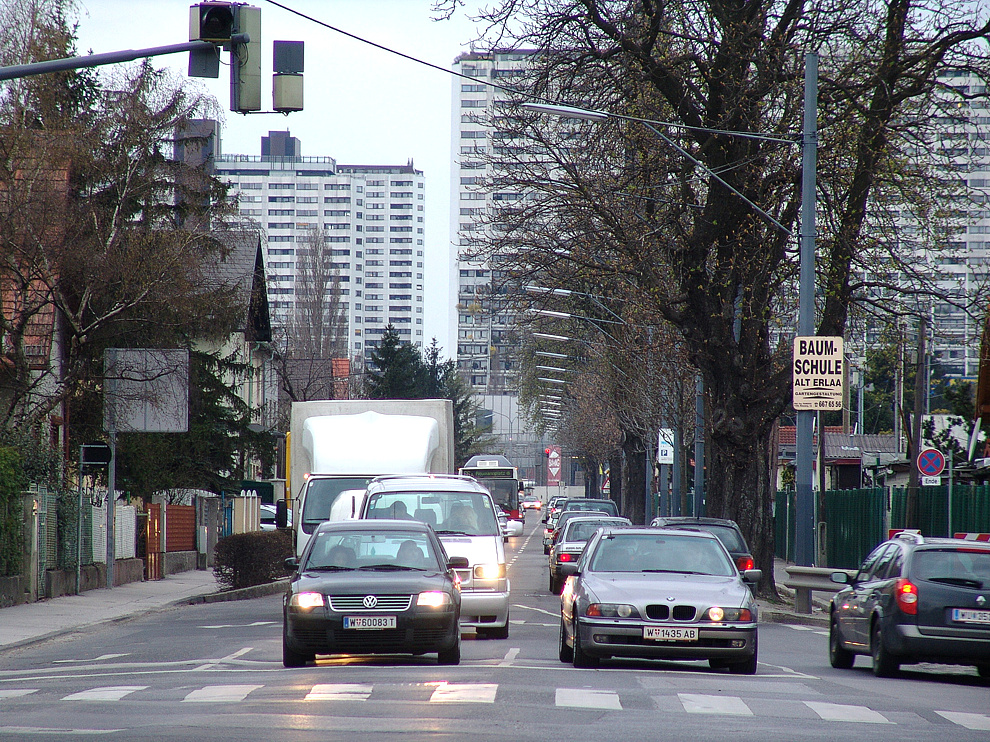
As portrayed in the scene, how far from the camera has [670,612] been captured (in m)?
14.0

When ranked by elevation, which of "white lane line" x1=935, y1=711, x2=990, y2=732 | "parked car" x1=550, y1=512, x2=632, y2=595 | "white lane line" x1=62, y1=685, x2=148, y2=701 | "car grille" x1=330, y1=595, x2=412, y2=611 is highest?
"car grille" x1=330, y1=595, x2=412, y2=611

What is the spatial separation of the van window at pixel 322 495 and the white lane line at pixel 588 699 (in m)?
11.7

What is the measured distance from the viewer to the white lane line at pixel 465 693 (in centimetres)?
1105

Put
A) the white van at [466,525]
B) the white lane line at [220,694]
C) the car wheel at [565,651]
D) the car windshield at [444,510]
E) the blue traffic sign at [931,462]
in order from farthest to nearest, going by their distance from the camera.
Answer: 1. the blue traffic sign at [931,462]
2. the car windshield at [444,510]
3. the white van at [466,525]
4. the car wheel at [565,651]
5. the white lane line at [220,694]

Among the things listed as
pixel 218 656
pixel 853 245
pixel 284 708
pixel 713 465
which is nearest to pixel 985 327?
pixel 853 245

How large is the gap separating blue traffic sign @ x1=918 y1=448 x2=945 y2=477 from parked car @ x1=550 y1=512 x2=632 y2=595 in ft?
20.4

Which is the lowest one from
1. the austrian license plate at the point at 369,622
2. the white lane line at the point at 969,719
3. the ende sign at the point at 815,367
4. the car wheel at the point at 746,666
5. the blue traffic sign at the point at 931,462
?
the car wheel at the point at 746,666

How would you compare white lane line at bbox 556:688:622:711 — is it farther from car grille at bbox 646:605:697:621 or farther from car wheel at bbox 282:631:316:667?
car wheel at bbox 282:631:316:667

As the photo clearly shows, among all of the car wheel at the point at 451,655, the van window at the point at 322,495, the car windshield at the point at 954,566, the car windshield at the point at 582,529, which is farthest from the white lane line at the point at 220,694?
the car windshield at the point at 582,529

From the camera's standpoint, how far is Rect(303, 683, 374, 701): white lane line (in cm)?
1109

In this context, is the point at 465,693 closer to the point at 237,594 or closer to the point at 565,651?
the point at 565,651

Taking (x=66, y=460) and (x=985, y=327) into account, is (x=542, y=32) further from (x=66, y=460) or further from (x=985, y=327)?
(x=66, y=460)

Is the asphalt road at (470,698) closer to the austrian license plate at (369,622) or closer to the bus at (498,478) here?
the austrian license plate at (369,622)

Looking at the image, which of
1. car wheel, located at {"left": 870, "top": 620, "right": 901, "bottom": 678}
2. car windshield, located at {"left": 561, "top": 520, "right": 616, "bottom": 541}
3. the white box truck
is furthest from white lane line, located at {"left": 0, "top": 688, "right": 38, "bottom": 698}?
car windshield, located at {"left": 561, "top": 520, "right": 616, "bottom": 541}
